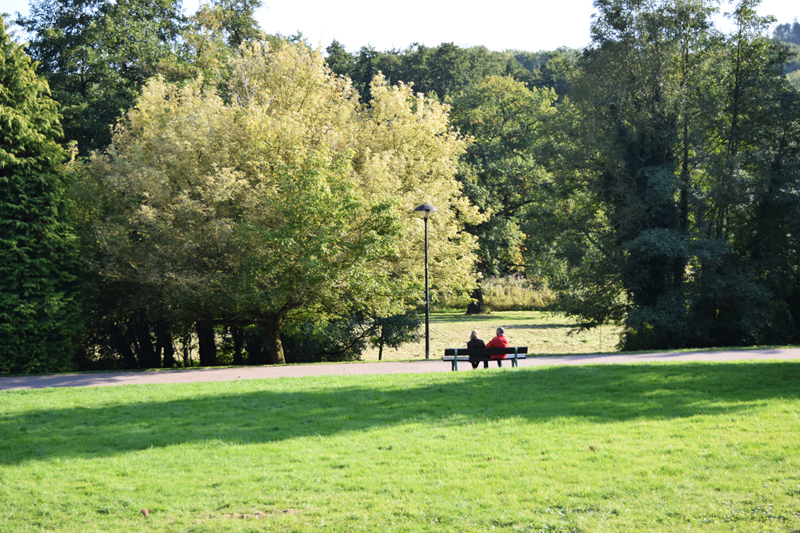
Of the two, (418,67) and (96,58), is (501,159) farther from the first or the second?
(96,58)

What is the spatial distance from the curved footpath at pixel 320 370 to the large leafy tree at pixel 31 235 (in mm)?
2098

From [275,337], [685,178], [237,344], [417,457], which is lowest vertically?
[237,344]

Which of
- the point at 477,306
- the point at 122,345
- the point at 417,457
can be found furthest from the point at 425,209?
the point at 477,306

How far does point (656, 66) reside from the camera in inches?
Result: 941

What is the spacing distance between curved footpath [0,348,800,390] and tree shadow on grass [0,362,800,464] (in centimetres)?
159

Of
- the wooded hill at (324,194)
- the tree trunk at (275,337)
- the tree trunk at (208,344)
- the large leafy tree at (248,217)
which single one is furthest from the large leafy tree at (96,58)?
the tree trunk at (275,337)

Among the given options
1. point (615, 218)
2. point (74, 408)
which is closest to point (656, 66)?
point (615, 218)

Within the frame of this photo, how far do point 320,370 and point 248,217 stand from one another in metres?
4.77

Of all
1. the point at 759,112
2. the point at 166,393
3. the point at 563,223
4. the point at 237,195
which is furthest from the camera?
the point at 563,223

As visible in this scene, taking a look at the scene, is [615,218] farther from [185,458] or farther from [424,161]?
[185,458]

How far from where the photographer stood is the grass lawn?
24578 millimetres

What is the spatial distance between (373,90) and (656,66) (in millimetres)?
10117

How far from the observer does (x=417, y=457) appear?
23.7 ft

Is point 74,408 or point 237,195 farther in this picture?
point 237,195
